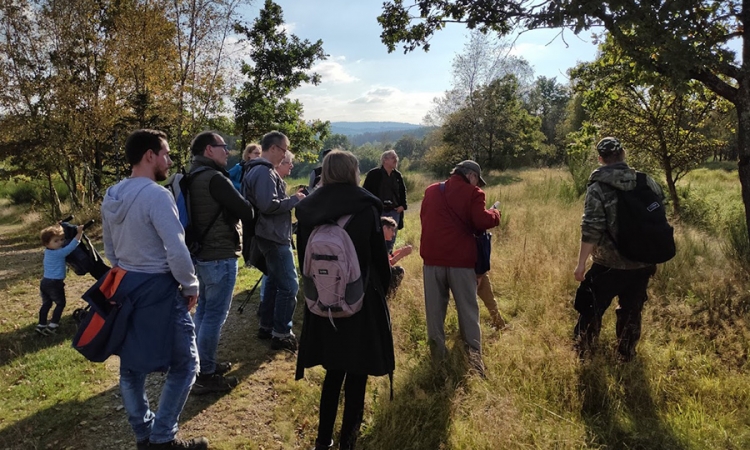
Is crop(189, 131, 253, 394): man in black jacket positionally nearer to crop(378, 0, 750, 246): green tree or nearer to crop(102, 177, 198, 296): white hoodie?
crop(102, 177, 198, 296): white hoodie

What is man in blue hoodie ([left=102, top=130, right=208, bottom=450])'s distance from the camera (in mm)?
2330

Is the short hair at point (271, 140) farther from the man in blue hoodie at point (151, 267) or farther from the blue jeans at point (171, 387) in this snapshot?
the blue jeans at point (171, 387)

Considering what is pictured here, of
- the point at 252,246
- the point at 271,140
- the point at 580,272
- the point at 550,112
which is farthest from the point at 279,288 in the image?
the point at 550,112

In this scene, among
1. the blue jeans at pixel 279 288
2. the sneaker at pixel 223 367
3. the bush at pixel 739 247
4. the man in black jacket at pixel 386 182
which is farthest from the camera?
the man in black jacket at pixel 386 182

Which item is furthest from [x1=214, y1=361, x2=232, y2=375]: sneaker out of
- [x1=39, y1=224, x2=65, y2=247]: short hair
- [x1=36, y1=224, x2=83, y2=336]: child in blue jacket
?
[x1=39, y1=224, x2=65, y2=247]: short hair

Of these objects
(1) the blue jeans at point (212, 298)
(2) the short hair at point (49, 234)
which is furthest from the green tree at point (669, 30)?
(2) the short hair at point (49, 234)

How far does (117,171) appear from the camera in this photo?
13820mm

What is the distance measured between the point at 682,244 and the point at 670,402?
13.1 feet

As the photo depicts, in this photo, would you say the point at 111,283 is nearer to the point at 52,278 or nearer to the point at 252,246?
the point at 252,246

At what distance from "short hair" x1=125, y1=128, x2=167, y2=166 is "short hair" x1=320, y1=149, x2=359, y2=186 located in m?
1.00

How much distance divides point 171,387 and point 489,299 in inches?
121

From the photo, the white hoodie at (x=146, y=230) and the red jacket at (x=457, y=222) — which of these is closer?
the white hoodie at (x=146, y=230)

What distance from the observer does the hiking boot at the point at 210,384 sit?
135 inches

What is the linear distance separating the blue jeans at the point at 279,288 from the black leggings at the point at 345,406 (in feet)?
5.22
